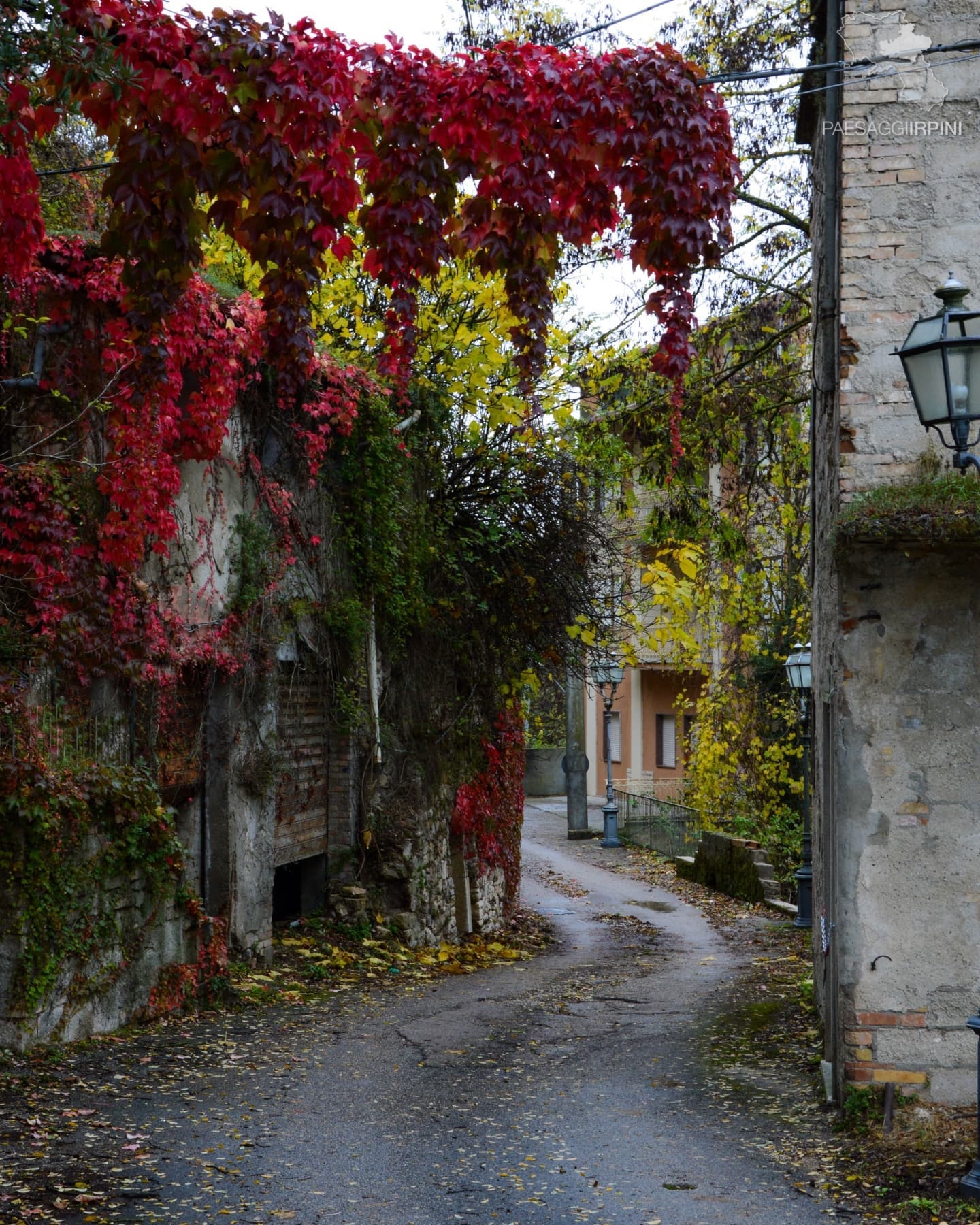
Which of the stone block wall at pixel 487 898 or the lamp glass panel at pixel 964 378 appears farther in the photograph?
the stone block wall at pixel 487 898

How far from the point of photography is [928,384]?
621cm

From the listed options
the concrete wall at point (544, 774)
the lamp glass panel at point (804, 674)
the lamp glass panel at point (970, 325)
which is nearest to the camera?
the lamp glass panel at point (970, 325)

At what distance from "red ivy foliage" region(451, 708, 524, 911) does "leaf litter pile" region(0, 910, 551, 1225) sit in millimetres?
3307

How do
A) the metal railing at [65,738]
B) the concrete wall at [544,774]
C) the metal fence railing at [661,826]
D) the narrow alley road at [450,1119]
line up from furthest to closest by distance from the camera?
the concrete wall at [544,774] → the metal fence railing at [661,826] → the metal railing at [65,738] → the narrow alley road at [450,1119]

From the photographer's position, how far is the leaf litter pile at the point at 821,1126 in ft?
19.0

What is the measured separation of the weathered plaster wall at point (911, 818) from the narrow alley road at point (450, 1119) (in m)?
1.00

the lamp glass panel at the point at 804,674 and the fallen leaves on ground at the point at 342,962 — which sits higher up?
the lamp glass panel at the point at 804,674

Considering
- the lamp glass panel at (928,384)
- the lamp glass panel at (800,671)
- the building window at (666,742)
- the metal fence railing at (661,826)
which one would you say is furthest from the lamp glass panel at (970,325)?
the building window at (666,742)

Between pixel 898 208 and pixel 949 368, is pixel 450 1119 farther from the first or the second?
pixel 898 208

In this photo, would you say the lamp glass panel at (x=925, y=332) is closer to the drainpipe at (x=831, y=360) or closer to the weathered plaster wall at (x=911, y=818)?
the drainpipe at (x=831, y=360)

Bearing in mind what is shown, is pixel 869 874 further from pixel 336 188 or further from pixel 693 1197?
pixel 336 188

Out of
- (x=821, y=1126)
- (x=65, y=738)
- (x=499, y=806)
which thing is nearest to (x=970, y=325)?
(x=821, y=1126)

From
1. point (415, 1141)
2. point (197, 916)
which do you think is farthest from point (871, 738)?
point (197, 916)

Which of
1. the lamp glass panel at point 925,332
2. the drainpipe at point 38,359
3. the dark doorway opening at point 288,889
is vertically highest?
the drainpipe at point 38,359
